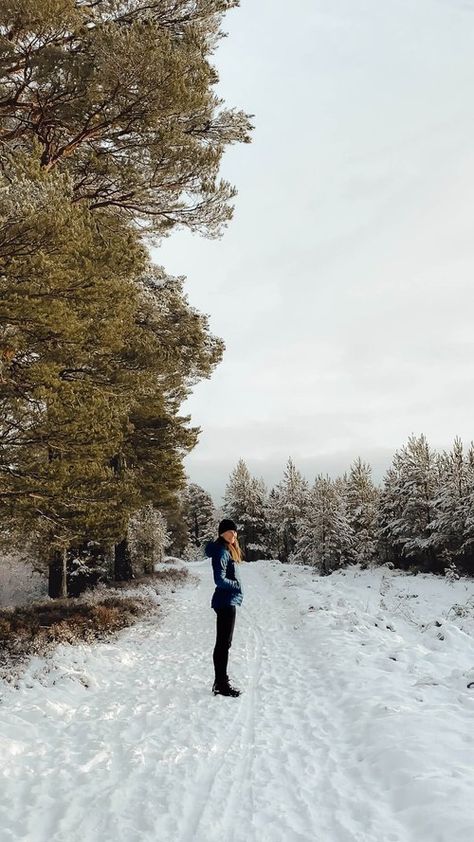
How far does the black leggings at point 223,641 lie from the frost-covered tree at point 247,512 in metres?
49.0

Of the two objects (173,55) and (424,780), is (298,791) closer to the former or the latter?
(424,780)

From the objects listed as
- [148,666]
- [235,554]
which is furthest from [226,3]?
[148,666]

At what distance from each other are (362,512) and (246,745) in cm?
4108

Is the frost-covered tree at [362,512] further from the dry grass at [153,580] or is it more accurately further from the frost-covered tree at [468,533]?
the dry grass at [153,580]

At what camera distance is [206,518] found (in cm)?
7331

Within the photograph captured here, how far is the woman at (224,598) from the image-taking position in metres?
7.17

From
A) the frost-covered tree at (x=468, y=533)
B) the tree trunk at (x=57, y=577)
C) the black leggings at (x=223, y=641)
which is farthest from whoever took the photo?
the frost-covered tree at (x=468, y=533)

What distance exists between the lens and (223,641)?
287 inches

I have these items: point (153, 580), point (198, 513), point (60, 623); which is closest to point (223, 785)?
point (60, 623)

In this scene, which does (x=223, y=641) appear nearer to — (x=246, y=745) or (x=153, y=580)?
(x=246, y=745)

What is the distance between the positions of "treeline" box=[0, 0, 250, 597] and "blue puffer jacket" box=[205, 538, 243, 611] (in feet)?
10.9

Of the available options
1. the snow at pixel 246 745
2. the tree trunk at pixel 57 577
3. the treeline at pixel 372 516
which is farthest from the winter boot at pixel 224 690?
the treeline at pixel 372 516

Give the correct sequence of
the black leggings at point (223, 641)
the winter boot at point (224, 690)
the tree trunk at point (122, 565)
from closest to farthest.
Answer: the winter boot at point (224, 690)
the black leggings at point (223, 641)
the tree trunk at point (122, 565)

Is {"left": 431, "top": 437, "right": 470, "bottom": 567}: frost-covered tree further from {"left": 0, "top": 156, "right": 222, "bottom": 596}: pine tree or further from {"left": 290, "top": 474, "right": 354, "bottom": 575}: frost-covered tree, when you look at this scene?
{"left": 0, "top": 156, "right": 222, "bottom": 596}: pine tree
